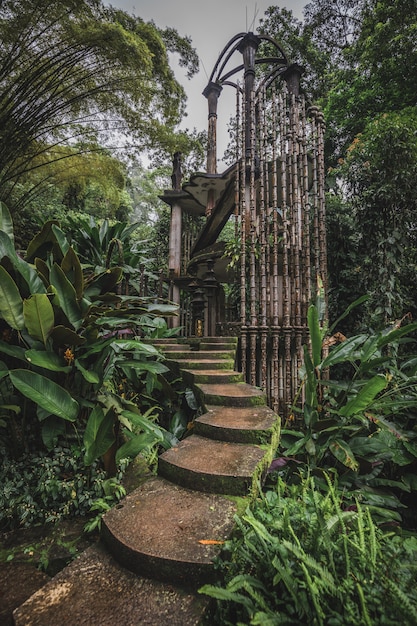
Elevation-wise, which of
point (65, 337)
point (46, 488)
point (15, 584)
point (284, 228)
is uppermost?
point (284, 228)

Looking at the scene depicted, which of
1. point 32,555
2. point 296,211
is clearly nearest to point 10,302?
point 32,555

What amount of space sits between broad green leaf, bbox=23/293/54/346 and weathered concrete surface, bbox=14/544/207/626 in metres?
1.12

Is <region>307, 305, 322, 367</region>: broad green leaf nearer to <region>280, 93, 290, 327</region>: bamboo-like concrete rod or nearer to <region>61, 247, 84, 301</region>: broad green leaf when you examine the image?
<region>280, 93, 290, 327</region>: bamboo-like concrete rod

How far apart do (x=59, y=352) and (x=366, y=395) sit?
2.02 meters

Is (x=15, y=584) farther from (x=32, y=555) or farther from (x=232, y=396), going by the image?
(x=232, y=396)

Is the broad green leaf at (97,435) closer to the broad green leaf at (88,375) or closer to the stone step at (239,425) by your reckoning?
the broad green leaf at (88,375)

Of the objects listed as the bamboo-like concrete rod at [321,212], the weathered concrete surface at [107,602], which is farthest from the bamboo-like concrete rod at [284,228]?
the weathered concrete surface at [107,602]

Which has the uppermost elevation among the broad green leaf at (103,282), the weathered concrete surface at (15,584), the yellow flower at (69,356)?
the broad green leaf at (103,282)

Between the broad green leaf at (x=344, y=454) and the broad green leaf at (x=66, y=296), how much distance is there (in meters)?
1.85

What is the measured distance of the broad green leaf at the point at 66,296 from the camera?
172cm

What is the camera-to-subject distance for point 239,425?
5.74ft

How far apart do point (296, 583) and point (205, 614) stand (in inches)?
12.2

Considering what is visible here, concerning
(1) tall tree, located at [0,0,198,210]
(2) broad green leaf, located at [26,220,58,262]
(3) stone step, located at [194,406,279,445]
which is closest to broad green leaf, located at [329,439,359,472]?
(3) stone step, located at [194,406,279,445]

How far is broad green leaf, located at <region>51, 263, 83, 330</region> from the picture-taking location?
67.9 inches
